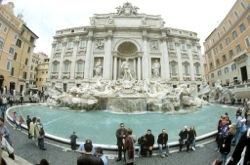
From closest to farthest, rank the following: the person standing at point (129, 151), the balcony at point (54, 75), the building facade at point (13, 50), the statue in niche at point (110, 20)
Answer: the person standing at point (129, 151), the building facade at point (13, 50), the statue in niche at point (110, 20), the balcony at point (54, 75)

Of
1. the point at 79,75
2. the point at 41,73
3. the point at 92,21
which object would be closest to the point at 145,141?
the point at 79,75

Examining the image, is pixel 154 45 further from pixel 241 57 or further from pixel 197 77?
pixel 241 57

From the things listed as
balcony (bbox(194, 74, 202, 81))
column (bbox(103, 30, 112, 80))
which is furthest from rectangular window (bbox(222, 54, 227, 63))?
column (bbox(103, 30, 112, 80))

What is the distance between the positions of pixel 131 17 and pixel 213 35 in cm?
1907

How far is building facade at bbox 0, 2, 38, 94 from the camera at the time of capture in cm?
2630

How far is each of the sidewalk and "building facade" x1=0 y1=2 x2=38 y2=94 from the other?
2038 cm

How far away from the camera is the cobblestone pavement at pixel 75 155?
549cm

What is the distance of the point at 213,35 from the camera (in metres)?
36.1

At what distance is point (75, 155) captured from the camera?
6.06 m

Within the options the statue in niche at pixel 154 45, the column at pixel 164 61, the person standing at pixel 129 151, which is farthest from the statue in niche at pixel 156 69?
the person standing at pixel 129 151

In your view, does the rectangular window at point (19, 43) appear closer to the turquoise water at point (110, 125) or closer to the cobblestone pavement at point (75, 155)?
the turquoise water at point (110, 125)

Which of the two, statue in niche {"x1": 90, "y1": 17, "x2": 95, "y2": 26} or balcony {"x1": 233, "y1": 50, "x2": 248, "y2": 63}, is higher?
statue in niche {"x1": 90, "y1": 17, "x2": 95, "y2": 26}

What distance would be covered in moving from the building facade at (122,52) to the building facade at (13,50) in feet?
18.6

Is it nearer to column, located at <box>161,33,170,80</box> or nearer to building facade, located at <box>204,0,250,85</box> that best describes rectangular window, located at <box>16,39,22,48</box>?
column, located at <box>161,33,170,80</box>
